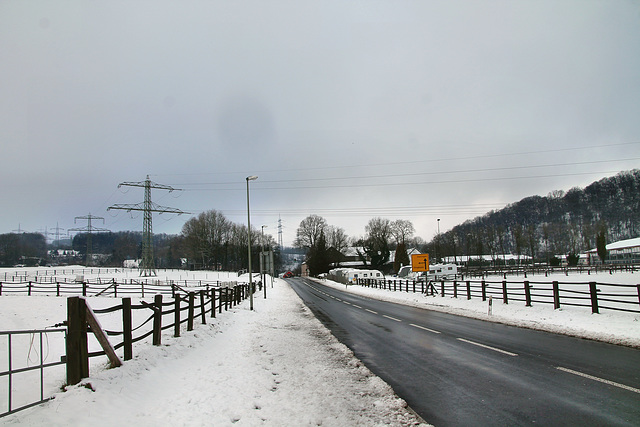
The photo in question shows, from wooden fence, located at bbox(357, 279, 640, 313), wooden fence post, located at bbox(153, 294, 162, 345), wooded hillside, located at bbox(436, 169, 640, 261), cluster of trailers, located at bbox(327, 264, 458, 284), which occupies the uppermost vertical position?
wooded hillside, located at bbox(436, 169, 640, 261)

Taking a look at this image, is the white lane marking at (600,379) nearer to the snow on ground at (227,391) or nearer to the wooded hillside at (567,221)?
the snow on ground at (227,391)

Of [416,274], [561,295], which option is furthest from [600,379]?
[416,274]

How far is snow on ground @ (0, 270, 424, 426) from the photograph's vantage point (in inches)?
199

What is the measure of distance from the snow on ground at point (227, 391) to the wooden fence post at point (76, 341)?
0.70 feet

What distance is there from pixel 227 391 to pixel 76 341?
2560 millimetres

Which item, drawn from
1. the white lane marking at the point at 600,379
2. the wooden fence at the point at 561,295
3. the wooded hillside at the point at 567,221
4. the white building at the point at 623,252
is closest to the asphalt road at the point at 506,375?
the white lane marking at the point at 600,379

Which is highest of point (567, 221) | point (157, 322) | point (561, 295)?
point (567, 221)

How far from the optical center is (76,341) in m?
5.70

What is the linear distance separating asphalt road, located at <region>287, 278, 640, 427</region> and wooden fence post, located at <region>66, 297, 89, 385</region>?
5.10m

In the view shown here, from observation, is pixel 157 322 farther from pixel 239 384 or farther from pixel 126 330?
pixel 239 384

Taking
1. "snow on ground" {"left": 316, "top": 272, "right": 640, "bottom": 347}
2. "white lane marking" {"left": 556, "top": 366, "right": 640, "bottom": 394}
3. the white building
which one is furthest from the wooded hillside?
"white lane marking" {"left": 556, "top": 366, "right": 640, "bottom": 394}

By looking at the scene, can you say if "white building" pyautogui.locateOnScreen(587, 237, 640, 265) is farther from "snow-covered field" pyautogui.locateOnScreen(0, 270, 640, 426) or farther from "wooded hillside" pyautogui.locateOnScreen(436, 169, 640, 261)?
"snow-covered field" pyautogui.locateOnScreen(0, 270, 640, 426)

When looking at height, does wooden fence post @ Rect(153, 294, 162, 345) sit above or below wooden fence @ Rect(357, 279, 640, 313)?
above

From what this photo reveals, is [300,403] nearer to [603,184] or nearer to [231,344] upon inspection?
[231,344]
